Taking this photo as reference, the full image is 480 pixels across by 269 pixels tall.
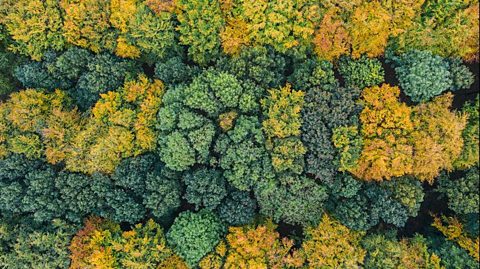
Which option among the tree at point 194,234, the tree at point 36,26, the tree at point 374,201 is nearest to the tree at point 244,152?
the tree at point 194,234

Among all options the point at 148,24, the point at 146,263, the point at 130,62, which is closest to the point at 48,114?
the point at 130,62

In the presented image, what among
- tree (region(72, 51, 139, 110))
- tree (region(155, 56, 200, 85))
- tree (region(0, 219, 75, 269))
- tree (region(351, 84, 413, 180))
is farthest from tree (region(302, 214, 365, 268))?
tree (region(72, 51, 139, 110))

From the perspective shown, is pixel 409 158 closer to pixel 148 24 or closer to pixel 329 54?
pixel 329 54

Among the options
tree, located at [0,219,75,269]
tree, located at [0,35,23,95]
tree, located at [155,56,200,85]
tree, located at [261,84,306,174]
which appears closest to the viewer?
tree, located at [261,84,306,174]

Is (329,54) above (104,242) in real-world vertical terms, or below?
above

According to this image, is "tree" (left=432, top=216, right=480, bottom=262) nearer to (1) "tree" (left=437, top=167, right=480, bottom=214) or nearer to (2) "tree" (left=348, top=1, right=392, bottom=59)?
(1) "tree" (left=437, top=167, right=480, bottom=214)

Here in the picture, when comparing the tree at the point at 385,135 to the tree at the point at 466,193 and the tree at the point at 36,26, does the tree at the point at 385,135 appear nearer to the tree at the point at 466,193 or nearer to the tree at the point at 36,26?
the tree at the point at 466,193

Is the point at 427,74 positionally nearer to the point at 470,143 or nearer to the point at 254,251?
the point at 470,143
